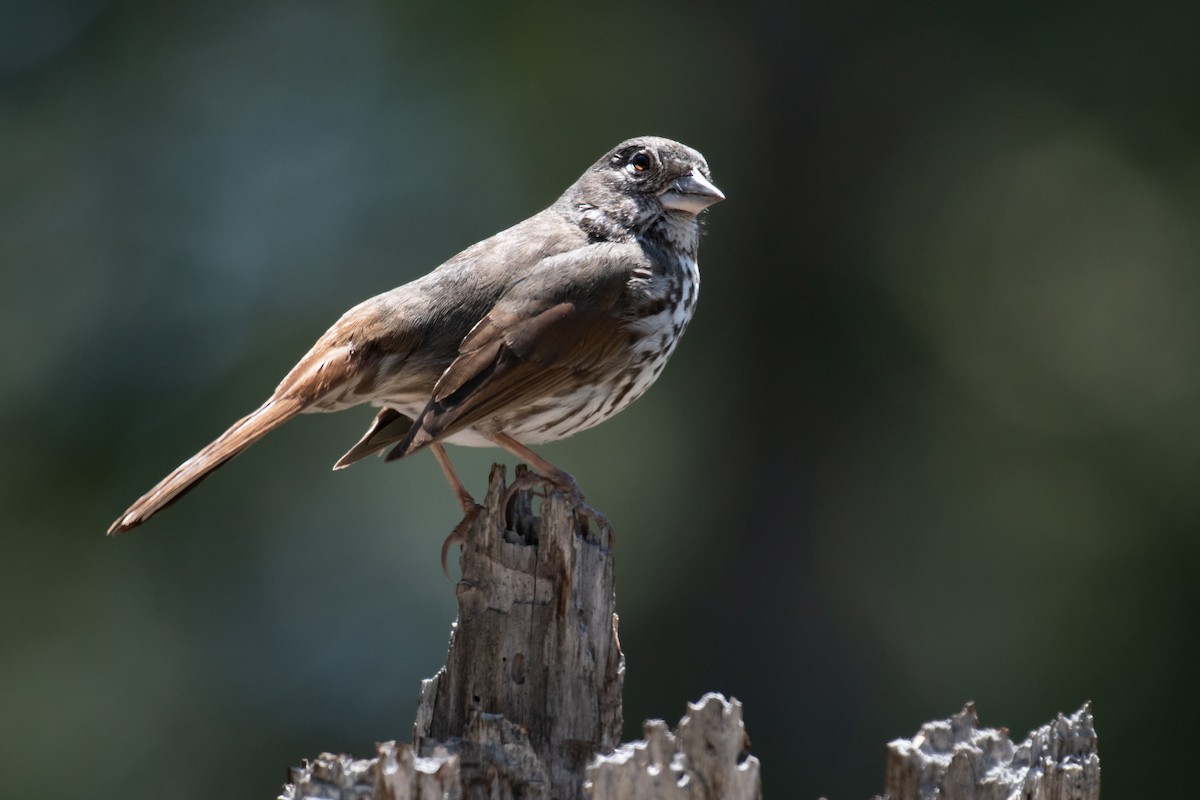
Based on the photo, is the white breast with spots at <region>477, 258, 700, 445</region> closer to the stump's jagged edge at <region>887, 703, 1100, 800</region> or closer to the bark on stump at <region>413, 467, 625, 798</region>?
the bark on stump at <region>413, 467, 625, 798</region>

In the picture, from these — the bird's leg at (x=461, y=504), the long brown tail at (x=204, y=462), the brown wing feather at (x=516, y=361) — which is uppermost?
the brown wing feather at (x=516, y=361)

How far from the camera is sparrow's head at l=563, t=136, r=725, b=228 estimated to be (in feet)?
16.6

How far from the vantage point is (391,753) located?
9.91ft

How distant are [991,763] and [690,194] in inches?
94.6

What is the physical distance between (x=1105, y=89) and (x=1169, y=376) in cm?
165

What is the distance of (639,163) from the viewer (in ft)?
17.0

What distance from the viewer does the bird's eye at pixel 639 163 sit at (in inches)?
203

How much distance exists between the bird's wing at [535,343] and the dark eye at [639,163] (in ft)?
1.49

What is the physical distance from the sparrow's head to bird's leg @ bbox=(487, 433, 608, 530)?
0.92 metres

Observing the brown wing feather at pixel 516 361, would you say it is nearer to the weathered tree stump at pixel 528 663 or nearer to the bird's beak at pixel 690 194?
the weathered tree stump at pixel 528 663

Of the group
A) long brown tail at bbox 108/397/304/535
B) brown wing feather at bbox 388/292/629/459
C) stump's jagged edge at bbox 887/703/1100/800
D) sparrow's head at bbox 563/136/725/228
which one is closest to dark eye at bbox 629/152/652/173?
sparrow's head at bbox 563/136/725/228

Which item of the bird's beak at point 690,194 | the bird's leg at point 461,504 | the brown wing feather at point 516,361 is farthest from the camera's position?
the bird's beak at point 690,194

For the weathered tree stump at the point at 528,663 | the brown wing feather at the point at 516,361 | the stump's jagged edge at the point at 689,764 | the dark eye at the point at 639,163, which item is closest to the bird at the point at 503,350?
the brown wing feather at the point at 516,361

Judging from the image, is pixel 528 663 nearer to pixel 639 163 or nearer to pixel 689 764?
pixel 689 764
